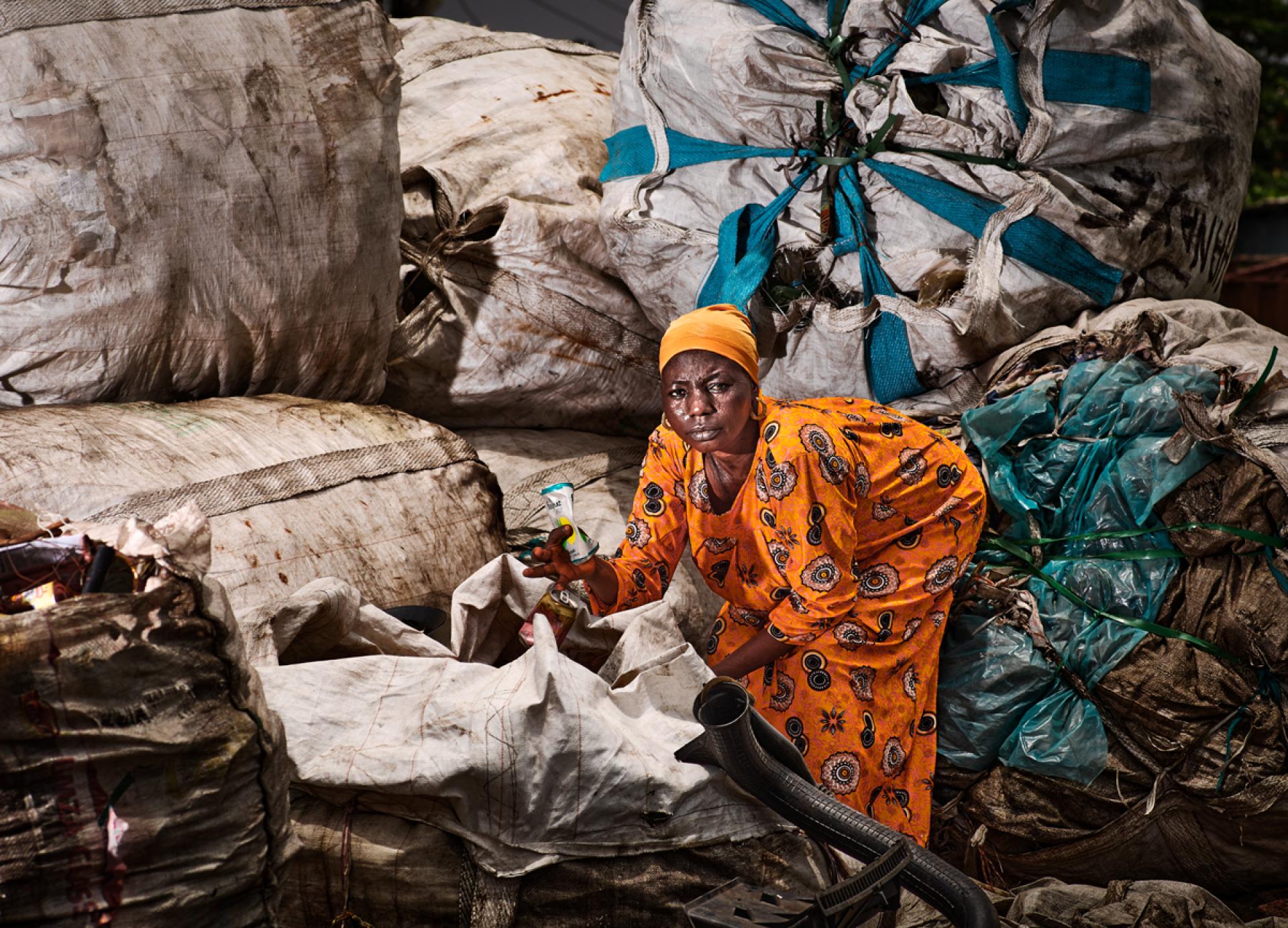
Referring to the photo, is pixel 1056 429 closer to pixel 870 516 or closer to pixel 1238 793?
pixel 870 516

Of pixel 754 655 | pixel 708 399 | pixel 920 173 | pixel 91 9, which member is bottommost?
pixel 754 655

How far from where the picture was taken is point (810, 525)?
1.85m

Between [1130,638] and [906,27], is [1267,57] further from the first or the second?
[1130,638]

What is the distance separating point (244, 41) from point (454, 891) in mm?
1501

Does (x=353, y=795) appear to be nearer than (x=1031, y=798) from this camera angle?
Yes

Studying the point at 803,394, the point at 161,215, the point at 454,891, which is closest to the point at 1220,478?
the point at 803,394

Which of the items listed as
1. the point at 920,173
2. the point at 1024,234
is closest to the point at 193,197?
the point at 920,173

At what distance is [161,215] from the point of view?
6.54ft

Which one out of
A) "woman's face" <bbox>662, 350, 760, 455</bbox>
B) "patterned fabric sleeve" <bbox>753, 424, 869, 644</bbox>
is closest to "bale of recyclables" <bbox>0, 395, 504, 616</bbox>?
"woman's face" <bbox>662, 350, 760, 455</bbox>

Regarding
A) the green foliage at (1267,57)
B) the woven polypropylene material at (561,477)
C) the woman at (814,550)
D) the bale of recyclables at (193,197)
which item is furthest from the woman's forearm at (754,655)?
the green foliage at (1267,57)

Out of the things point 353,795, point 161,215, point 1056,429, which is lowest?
point 353,795

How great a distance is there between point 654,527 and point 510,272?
0.75 metres

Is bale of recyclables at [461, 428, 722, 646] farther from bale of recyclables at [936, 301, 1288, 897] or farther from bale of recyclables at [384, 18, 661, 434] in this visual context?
bale of recyclables at [936, 301, 1288, 897]

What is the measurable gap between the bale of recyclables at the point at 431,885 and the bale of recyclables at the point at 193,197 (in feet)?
3.19
